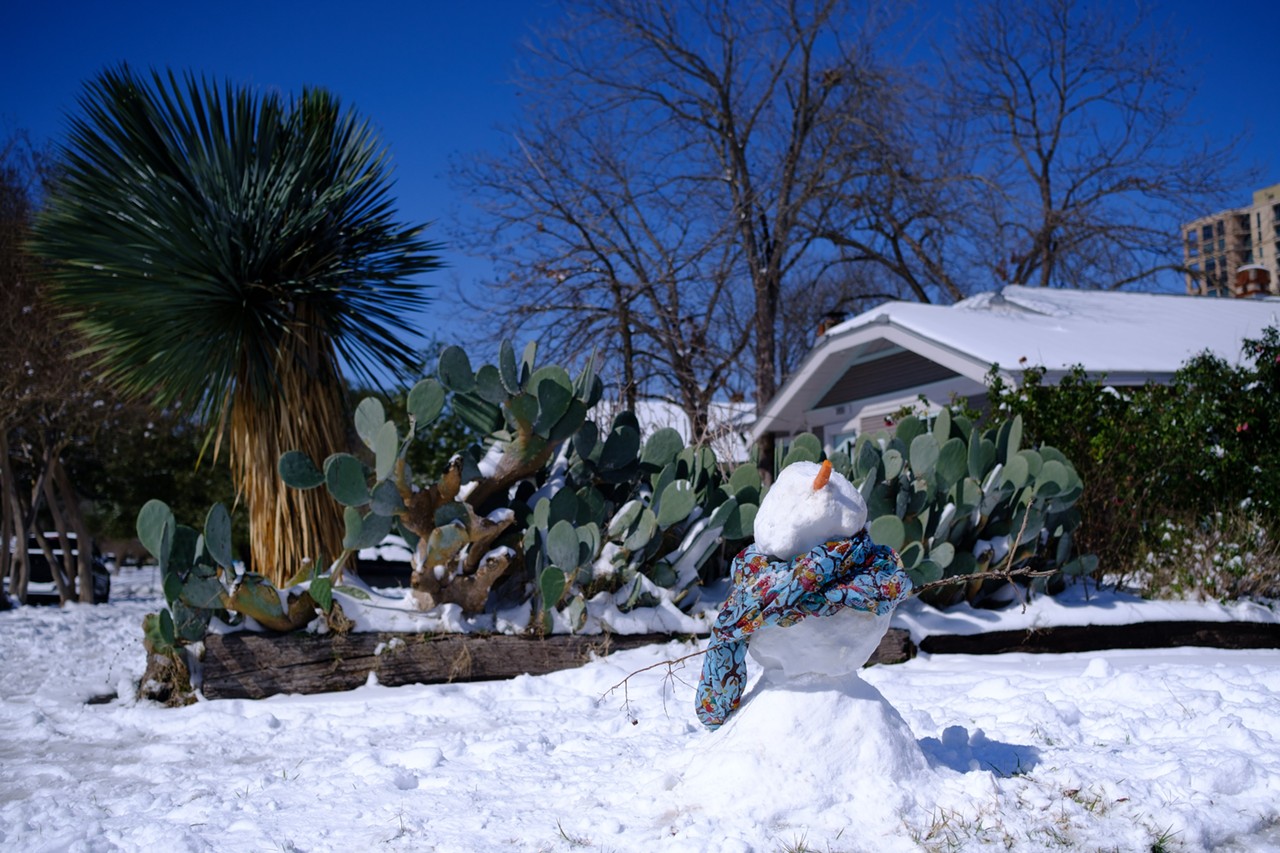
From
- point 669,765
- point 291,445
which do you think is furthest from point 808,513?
point 291,445

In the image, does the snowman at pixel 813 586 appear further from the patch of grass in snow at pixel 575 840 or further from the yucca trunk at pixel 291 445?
the yucca trunk at pixel 291 445

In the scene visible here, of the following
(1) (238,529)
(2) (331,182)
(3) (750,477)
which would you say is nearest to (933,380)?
(3) (750,477)

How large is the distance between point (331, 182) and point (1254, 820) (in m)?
7.95

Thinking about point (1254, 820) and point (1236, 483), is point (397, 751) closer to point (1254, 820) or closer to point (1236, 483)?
point (1254, 820)

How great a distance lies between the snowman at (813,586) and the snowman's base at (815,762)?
0.11 metres

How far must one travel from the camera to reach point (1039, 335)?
1145 centimetres

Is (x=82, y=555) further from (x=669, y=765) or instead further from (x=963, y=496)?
(x=669, y=765)

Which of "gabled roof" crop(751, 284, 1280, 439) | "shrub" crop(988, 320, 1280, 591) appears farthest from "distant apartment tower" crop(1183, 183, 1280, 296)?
"shrub" crop(988, 320, 1280, 591)

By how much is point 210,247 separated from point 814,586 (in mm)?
6458

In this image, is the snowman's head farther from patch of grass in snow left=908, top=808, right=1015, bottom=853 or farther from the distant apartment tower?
the distant apartment tower

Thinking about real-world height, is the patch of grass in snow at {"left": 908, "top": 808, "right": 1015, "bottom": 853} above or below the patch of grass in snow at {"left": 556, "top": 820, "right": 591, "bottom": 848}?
above

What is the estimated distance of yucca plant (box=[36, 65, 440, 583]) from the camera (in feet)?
25.6

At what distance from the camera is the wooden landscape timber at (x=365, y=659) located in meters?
5.48

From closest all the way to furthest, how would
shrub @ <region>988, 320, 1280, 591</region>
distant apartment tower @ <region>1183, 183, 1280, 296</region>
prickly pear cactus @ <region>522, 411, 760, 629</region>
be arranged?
prickly pear cactus @ <region>522, 411, 760, 629</region> < shrub @ <region>988, 320, 1280, 591</region> < distant apartment tower @ <region>1183, 183, 1280, 296</region>
